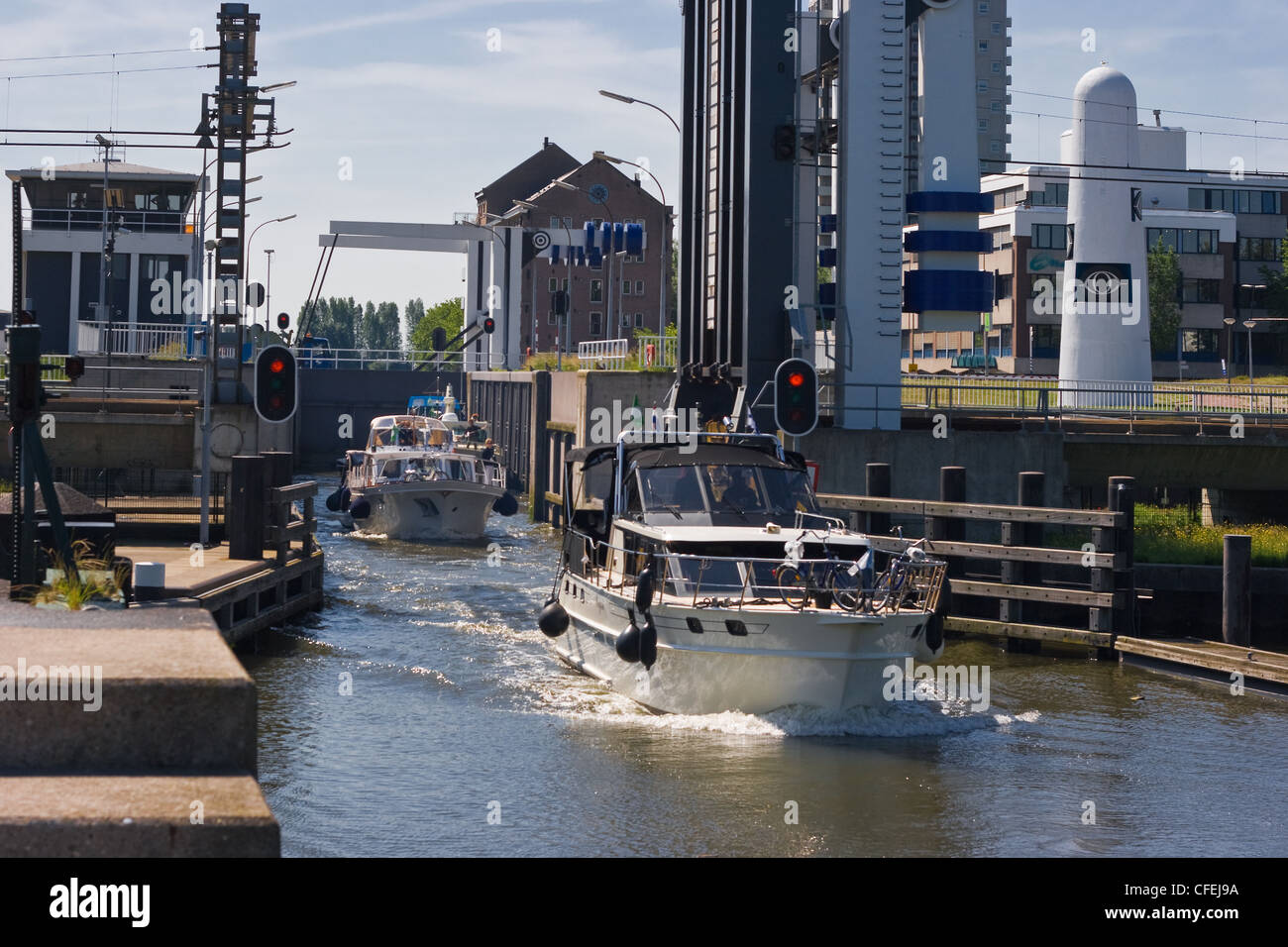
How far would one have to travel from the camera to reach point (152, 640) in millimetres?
9984

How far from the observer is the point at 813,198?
3203 centimetres

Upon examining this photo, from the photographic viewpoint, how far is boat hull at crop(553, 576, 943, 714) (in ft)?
53.0

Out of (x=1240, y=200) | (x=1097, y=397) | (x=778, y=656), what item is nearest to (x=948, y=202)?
(x=1097, y=397)

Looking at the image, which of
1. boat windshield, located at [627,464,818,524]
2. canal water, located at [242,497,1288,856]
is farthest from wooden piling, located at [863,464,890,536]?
boat windshield, located at [627,464,818,524]

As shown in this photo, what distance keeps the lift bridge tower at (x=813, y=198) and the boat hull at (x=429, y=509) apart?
8127mm

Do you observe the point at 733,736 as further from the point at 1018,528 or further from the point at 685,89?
the point at 685,89

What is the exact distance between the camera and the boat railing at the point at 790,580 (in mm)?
16375

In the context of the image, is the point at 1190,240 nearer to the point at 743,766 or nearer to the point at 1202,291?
the point at 1202,291

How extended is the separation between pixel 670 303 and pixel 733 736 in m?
101

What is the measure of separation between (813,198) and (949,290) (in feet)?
11.5

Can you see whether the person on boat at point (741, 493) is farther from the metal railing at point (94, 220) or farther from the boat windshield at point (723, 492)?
the metal railing at point (94, 220)

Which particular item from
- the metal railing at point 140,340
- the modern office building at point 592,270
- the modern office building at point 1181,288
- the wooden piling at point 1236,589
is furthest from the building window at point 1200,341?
the wooden piling at point 1236,589

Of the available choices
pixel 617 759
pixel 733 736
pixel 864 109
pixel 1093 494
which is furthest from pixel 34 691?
pixel 1093 494

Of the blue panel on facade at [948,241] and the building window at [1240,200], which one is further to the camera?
the building window at [1240,200]
